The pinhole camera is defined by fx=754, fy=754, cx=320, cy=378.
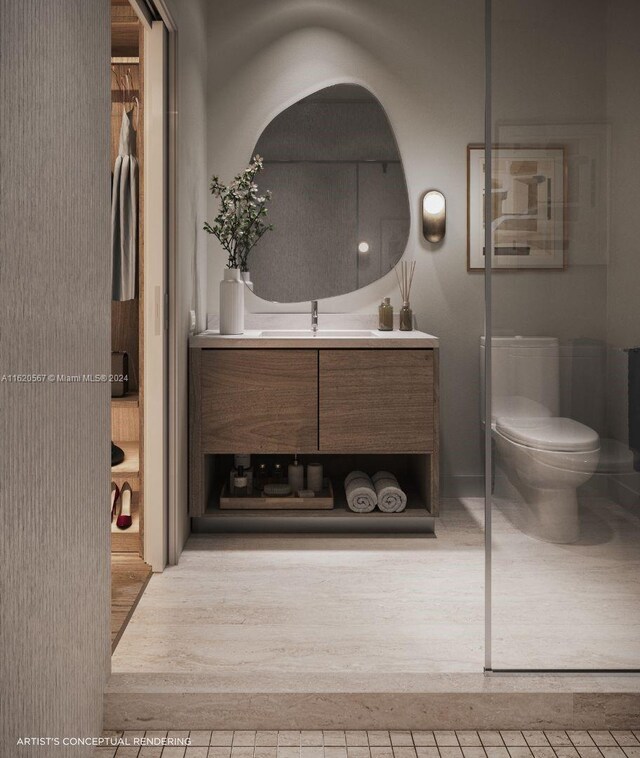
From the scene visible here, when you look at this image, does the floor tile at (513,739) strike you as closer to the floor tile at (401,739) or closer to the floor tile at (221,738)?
the floor tile at (401,739)

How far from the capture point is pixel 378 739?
1848 mm

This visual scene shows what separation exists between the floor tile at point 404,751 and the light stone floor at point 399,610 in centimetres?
19

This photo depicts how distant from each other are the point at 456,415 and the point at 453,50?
1.79 metres

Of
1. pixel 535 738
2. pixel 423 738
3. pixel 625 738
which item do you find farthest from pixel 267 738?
pixel 625 738

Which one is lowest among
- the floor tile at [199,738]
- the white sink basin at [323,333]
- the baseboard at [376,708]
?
the floor tile at [199,738]

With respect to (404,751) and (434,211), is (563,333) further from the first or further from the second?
(434,211)

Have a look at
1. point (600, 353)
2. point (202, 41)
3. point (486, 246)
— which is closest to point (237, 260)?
point (202, 41)

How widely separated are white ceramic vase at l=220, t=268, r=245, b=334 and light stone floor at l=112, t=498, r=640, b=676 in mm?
977

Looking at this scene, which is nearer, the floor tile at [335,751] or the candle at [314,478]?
the floor tile at [335,751]

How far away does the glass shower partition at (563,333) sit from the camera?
1.85 m

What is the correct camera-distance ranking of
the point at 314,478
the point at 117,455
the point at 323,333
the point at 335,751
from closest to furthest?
the point at 335,751, the point at 117,455, the point at 314,478, the point at 323,333

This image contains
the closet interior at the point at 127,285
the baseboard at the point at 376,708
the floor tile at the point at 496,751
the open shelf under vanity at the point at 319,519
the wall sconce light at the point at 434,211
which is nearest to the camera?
the floor tile at the point at 496,751

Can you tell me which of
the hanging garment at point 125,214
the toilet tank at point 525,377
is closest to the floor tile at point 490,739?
the toilet tank at point 525,377

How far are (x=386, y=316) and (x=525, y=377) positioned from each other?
1.71 metres
